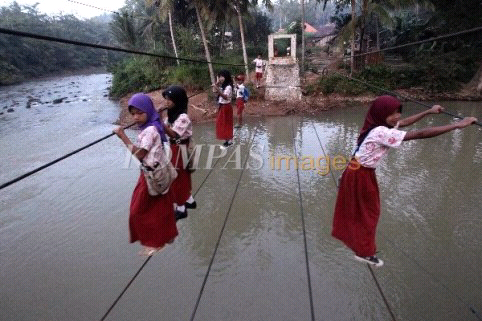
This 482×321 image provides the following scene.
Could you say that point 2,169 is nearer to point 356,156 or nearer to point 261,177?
point 261,177

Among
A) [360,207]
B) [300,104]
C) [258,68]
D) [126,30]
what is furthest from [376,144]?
[126,30]

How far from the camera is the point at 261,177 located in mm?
8289

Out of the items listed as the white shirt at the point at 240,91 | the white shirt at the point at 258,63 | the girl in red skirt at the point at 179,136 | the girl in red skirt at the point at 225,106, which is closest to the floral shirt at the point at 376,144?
the girl in red skirt at the point at 179,136

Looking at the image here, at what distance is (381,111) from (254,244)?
415cm

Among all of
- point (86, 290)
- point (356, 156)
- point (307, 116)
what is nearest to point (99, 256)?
point (86, 290)

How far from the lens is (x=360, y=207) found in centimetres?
264

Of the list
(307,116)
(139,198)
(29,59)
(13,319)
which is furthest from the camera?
(29,59)

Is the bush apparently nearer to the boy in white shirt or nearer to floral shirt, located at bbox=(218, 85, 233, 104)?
the boy in white shirt

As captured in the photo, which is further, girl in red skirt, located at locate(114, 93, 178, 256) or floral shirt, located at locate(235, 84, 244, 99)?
floral shirt, located at locate(235, 84, 244, 99)

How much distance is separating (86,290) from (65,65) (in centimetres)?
4189

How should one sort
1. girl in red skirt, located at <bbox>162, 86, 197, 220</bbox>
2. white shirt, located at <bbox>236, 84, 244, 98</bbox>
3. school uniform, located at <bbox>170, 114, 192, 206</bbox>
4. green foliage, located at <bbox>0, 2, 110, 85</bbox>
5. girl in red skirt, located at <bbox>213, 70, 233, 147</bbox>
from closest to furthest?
girl in red skirt, located at <bbox>162, 86, 197, 220</bbox>
school uniform, located at <bbox>170, 114, 192, 206</bbox>
girl in red skirt, located at <bbox>213, 70, 233, 147</bbox>
white shirt, located at <bbox>236, 84, 244, 98</bbox>
green foliage, located at <bbox>0, 2, 110, 85</bbox>

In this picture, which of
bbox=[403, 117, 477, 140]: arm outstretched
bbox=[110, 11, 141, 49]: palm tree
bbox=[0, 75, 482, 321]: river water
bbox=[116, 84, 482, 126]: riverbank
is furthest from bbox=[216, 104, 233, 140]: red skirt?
bbox=[110, 11, 141, 49]: palm tree

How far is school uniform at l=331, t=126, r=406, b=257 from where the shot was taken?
248cm

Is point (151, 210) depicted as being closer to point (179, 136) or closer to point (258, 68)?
point (179, 136)
